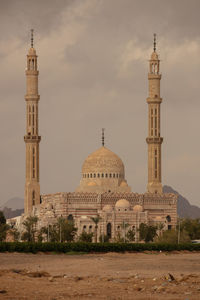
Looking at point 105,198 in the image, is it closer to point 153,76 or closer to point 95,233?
point 95,233

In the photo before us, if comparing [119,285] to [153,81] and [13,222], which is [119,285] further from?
[13,222]

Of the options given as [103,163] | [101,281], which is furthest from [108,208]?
[101,281]

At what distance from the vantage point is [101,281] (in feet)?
117

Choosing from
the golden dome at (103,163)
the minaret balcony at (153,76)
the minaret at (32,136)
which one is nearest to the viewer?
the minaret at (32,136)

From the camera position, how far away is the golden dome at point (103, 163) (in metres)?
146

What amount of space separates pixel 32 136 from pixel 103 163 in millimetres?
16668

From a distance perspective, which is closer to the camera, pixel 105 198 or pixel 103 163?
pixel 105 198

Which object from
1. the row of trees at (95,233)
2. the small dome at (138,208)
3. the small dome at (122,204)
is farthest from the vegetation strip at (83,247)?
the small dome at (138,208)

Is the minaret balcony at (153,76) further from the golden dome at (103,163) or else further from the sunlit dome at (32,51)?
the sunlit dome at (32,51)

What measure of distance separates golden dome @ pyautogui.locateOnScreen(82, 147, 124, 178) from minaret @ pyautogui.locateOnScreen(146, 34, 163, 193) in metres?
10.9

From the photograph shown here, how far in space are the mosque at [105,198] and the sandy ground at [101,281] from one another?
82.7 m

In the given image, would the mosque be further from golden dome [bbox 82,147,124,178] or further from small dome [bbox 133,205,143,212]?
golden dome [bbox 82,147,124,178]

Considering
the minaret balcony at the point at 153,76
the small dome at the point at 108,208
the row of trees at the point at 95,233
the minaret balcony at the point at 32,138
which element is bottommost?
the row of trees at the point at 95,233

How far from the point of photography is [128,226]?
12988 centimetres
